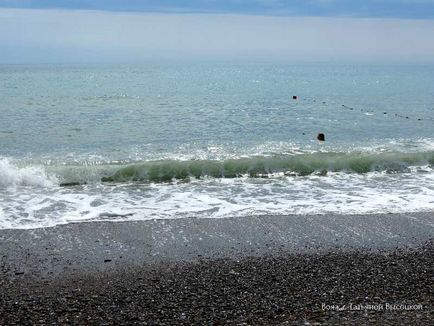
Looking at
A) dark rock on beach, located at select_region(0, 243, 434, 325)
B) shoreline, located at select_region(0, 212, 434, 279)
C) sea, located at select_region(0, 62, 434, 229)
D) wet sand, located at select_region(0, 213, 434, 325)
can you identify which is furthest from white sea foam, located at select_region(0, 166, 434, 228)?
dark rock on beach, located at select_region(0, 243, 434, 325)

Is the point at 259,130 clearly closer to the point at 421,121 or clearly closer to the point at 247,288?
the point at 421,121

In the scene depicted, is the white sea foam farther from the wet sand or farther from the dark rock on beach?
the dark rock on beach

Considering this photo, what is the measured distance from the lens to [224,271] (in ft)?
24.6

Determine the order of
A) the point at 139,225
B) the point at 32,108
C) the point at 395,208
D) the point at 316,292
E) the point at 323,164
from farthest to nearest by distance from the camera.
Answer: the point at 32,108, the point at 323,164, the point at 395,208, the point at 139,225, the point at 316,292

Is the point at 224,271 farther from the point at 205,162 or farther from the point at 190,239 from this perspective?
the point at 205,162

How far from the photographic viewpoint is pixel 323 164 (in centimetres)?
1633

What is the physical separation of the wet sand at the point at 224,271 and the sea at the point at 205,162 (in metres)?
0.96

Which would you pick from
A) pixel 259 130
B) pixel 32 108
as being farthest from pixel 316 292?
pixel 32 108

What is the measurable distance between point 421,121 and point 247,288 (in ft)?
76.6

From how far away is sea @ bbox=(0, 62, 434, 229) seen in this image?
36.9ft

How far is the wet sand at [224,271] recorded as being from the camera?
6.08 metres

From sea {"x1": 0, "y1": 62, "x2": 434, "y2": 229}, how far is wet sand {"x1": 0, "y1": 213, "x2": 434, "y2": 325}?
3.15 feet

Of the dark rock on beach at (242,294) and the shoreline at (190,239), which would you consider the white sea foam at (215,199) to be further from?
the dark rock on beach at (242,294)

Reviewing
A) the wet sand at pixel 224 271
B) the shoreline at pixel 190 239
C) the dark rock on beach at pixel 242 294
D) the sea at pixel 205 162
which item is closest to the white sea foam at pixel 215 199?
the sea at pixel 205 162
